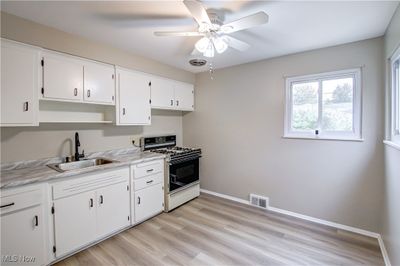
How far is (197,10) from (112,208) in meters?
2.35

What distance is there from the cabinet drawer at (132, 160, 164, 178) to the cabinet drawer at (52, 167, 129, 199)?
137 millimetres

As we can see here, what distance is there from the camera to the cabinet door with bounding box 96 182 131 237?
232 cm

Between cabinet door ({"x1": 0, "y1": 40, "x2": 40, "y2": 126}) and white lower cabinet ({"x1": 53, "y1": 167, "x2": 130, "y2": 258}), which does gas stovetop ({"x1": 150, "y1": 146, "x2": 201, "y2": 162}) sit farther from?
cabinet door ({"x1": 0, "y1": 40, "x2": 40, "y2": 126})

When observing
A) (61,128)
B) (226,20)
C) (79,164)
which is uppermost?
(226,20)

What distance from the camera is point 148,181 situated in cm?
290

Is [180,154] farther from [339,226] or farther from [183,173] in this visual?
[339,226]

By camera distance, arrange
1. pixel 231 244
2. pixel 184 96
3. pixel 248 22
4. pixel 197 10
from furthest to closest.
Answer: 1. pixel 184 96
2. pixel 231 244
3. pixel 248 22
4. pixel 197 10

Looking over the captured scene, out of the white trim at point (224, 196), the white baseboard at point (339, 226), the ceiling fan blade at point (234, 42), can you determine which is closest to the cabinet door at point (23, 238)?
the ceiling fan blade at point (234, 42)

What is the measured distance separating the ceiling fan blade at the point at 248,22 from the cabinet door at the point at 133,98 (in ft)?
5.63

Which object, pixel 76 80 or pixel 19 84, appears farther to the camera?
pixel 76 80

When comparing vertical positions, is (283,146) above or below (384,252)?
above

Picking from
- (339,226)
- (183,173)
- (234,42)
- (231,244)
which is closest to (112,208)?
(183,173)

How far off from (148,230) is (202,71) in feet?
9.85

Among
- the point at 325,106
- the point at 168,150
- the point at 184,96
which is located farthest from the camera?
A: the point at 184,96
